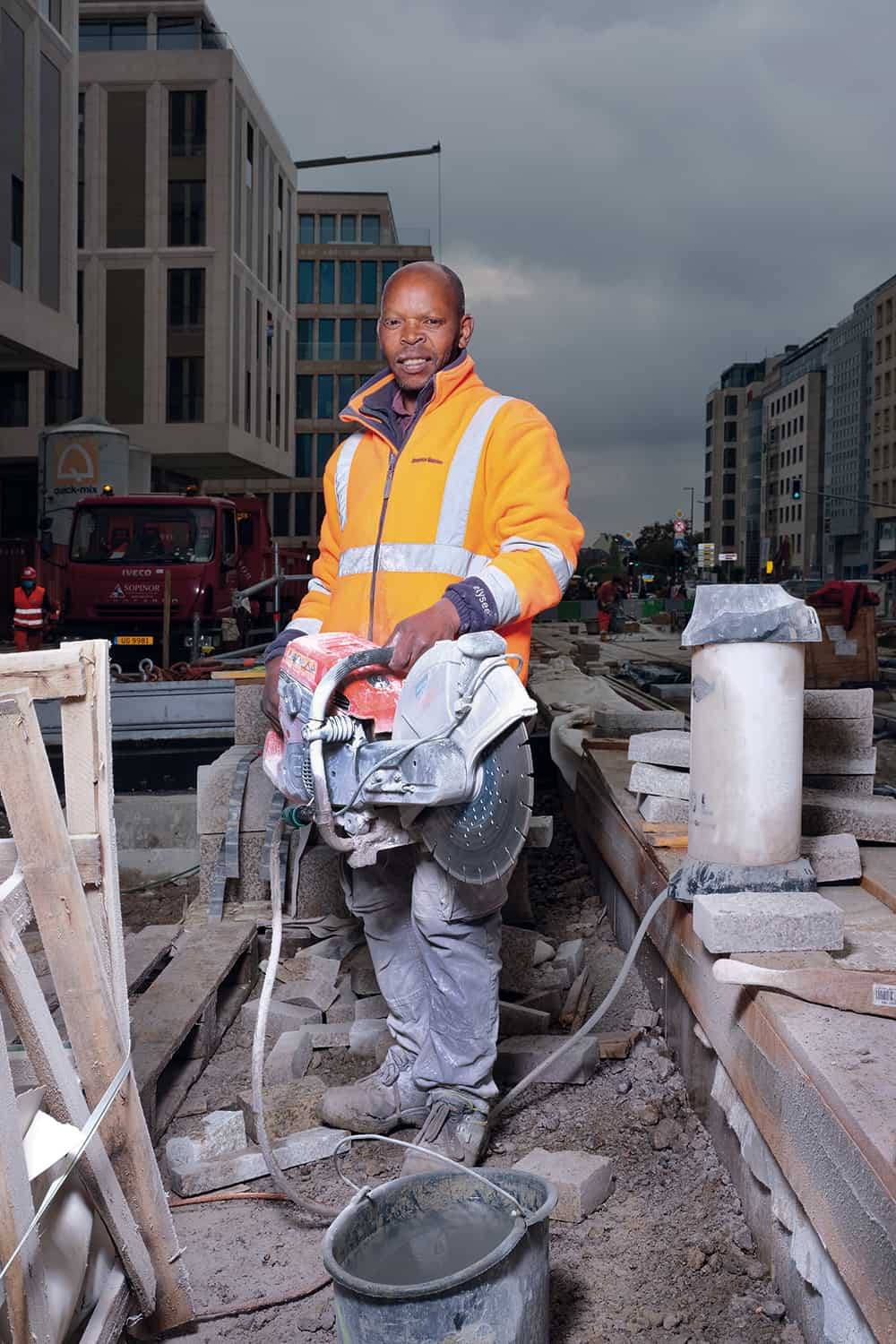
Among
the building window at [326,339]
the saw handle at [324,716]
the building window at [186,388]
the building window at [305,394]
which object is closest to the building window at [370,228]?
the building window at [326,339]

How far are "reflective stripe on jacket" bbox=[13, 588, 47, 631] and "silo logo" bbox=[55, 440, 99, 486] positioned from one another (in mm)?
11107

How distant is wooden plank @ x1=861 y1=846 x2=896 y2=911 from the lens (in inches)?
144

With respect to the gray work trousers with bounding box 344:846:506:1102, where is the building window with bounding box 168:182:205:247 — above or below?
above

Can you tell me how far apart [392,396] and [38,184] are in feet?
78.7

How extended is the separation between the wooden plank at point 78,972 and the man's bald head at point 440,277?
1.77m

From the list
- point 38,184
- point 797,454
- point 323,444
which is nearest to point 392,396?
point 38,184

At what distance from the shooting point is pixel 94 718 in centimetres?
246

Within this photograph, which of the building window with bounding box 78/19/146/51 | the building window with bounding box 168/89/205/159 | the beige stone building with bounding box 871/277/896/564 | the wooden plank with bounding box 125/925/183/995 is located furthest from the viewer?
the beige stone building with bounding box 871/277/896/564

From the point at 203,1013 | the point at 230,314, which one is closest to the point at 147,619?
the point at 203,1013

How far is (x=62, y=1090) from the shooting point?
2312 millimetres

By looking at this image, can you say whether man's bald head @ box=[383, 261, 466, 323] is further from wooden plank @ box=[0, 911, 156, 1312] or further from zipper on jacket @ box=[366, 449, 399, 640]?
wooden plank @ box=[0, 911, 156, 1312]

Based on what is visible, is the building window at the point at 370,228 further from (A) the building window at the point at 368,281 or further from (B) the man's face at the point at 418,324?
(B) the man's face at the point at 418,324

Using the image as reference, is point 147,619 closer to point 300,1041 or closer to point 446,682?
point 300,1041

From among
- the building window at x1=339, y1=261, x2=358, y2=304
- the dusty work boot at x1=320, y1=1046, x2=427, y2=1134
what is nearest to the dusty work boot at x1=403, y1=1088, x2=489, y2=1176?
the dusty work boot at x1=320, y1=1046, x2=427, y2=1134
